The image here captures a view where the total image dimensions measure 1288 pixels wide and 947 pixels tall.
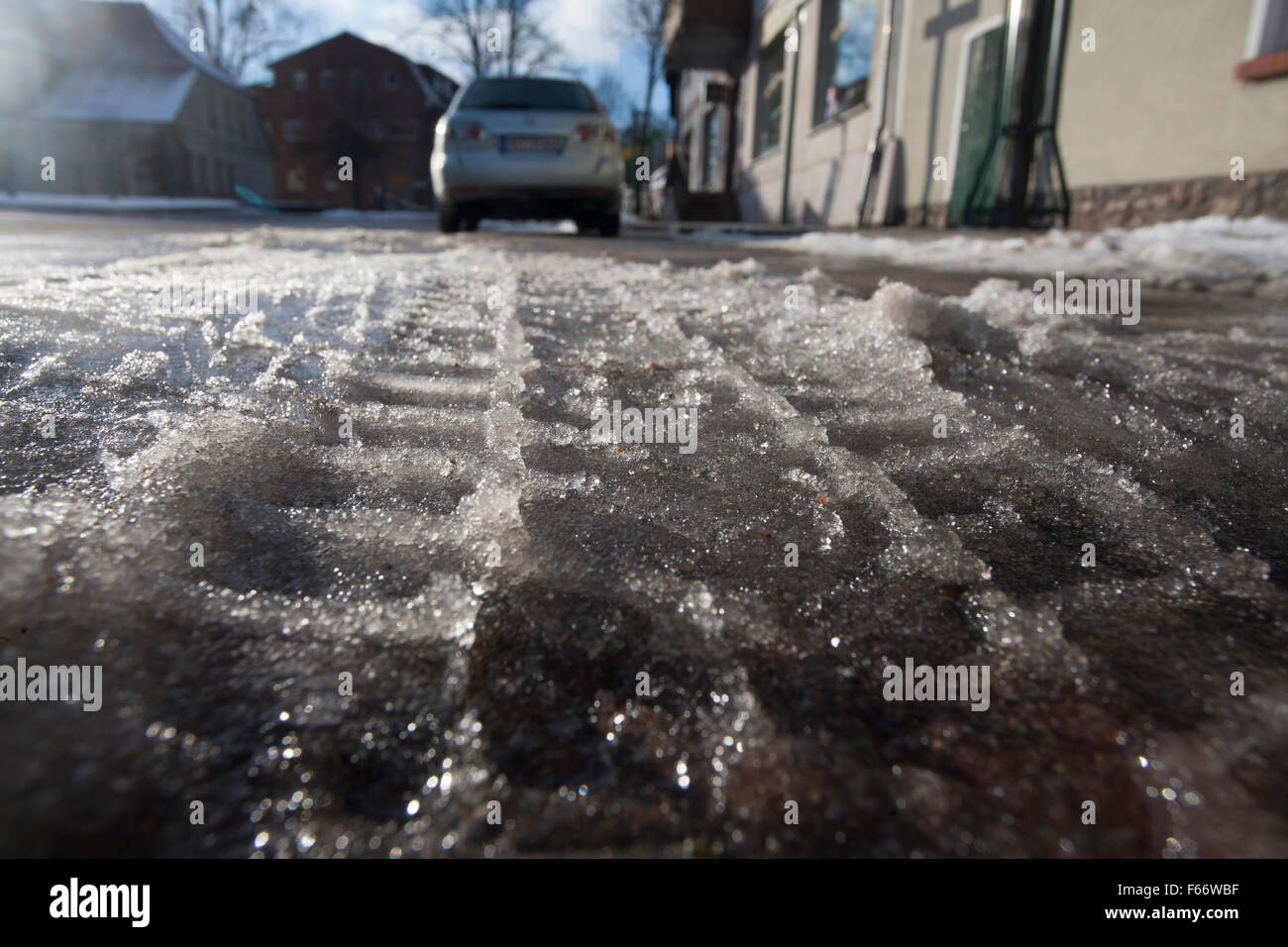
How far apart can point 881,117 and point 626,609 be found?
33.5 ft

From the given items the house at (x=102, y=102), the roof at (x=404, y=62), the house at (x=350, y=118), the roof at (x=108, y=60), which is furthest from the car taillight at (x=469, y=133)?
the roof at (x=404, y=62)

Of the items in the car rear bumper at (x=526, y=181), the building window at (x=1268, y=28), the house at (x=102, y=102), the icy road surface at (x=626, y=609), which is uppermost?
the house at (x=102, y=102)

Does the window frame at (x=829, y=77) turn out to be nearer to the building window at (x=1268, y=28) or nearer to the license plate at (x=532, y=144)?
the license plate at (x=532, y=144)

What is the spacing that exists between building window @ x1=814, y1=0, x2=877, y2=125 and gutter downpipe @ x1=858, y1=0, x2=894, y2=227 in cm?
56

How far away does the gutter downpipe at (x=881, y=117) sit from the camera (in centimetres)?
902

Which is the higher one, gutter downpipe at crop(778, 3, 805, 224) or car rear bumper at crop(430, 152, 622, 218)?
gutter downpipe at crop(778, 3, 805, 224)

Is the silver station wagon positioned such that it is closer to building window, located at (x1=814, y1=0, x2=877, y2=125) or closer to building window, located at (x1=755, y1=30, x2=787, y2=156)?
building window, located at (x1=814, y1=0, x2=877, y2=125)

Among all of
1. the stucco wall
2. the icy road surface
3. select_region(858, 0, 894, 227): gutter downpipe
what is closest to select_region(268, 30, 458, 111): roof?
select_region(858, 0, 894, 227): gutter downpipe

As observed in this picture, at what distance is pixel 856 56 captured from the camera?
10.3m

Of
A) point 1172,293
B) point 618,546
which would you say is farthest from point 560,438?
point 1172,293

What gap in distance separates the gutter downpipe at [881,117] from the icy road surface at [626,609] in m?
8.49

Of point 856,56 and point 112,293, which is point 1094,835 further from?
point 856,56

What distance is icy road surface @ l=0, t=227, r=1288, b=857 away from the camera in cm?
62

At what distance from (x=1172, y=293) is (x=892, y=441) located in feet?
10.7
